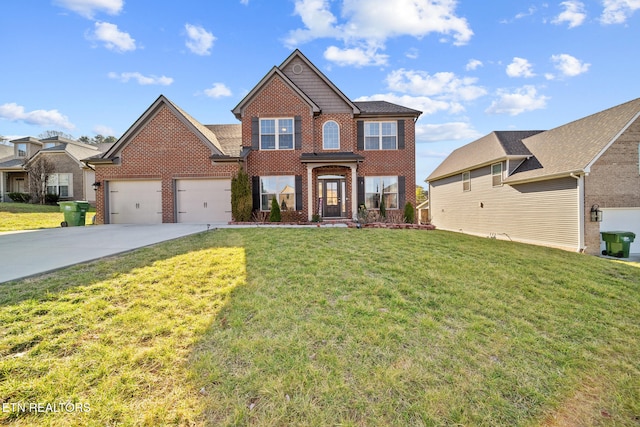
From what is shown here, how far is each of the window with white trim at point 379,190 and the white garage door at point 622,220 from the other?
339 inches

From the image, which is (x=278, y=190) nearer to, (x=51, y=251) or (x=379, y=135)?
(x=379, y=135)

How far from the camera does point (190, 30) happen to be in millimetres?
12070

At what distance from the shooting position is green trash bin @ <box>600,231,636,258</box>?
10.8m

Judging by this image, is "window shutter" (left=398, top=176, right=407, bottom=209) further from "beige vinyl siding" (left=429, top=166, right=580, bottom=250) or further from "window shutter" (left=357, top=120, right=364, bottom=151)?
"beige vinyl siding" (left=429, top=166, right=580, bottom=250)

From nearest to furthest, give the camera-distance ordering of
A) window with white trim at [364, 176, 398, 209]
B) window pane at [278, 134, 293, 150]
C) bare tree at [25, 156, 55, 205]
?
window pane at [278, 134, 293, 150] < window with white trim at [364, 176, 398, 209] < bare tree at [25, 156, 55, 205]

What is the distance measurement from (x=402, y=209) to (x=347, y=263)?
935 centimetres

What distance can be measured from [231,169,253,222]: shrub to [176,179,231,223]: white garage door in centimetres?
94

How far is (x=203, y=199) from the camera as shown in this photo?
13250 mm

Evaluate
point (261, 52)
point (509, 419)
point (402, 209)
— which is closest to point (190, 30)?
point (261, 52)

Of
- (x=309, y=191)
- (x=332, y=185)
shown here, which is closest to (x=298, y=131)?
(x=309, y=191)

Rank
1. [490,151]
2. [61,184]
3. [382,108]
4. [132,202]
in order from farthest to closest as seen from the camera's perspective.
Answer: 1. [61,184]
2. [490,151]
3. [382,108]
4. [132,202]

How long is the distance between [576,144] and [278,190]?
1418 cm

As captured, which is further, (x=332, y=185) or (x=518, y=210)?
(x=332, y=185)

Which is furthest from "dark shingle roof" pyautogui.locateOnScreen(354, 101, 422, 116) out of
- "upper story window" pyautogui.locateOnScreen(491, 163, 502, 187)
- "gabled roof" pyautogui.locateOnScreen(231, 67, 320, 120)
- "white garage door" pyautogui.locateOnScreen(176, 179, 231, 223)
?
"white garage door" pyautogui.locateOnScreen(176, 179, 231, 223)
